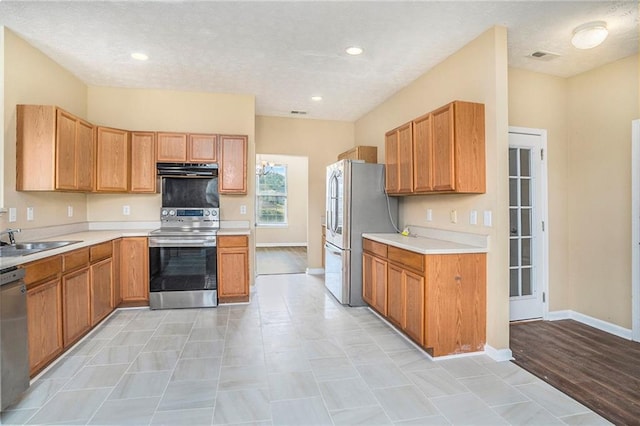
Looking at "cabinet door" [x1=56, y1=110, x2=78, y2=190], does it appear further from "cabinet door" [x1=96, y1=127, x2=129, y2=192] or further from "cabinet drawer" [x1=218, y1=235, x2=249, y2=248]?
"cabinet drawer" [x1=218, y1=235, x2=249, y2=248]

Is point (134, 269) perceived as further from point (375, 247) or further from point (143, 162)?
point (375, 247)

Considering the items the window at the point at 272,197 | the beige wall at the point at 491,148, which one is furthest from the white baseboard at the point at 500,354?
the window at the point at 272,197

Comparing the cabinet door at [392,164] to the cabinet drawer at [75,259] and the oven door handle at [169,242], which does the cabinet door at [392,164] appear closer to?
the oven door handle at [169,242]

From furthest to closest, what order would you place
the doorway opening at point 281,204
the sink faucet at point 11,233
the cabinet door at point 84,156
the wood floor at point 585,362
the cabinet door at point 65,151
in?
the doorway opening at point 281,204
the cabinet door at point 84,156
the cabinet door at point 65,151
the sink faucet at point 11,233
the wood floor at point 585,362

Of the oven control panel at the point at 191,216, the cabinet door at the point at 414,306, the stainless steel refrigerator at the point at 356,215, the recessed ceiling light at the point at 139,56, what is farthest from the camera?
the oven control panel at the point at 191,216

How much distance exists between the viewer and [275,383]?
2385 millimetres

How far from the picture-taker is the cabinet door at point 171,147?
429 cm

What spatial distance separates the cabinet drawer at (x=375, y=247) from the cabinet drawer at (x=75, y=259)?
294 centimetres

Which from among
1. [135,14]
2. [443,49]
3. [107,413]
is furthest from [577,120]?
[107,413]

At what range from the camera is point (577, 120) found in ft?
12.1

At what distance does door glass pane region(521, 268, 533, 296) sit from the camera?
12.1 feet

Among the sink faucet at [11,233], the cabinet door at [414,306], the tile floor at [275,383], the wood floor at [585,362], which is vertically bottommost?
the wood floor at [585,362]

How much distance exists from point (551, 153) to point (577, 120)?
17.3 inches

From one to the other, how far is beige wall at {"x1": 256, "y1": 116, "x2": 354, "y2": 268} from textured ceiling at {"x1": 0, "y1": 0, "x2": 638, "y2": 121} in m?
1.71
